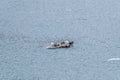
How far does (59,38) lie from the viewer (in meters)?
5.40

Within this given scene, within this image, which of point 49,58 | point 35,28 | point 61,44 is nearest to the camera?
point 49,58

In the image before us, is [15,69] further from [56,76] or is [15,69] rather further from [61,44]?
[61,44]

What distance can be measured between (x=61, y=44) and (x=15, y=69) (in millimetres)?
783

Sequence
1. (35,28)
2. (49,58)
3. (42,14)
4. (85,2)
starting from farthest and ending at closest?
(85,2) < (42,14) < (35,28) < (49,58)

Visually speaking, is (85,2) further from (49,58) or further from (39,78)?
(39,78)

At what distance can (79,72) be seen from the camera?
4.35 meters

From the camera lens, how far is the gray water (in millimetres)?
4410

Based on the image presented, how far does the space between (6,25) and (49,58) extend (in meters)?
1.47

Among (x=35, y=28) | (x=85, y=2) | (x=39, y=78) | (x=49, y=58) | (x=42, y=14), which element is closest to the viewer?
(x=39, y=78)

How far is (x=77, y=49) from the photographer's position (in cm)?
498

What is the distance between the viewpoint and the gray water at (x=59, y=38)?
4.41 m

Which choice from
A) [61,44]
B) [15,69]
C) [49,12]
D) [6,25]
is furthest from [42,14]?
[15,69]

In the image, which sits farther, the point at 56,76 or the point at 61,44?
the point at 61,44

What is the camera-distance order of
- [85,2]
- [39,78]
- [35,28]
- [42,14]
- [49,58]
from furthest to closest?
[85,2] < [42,14] < [35,28] < [49,58] < [39,78]
